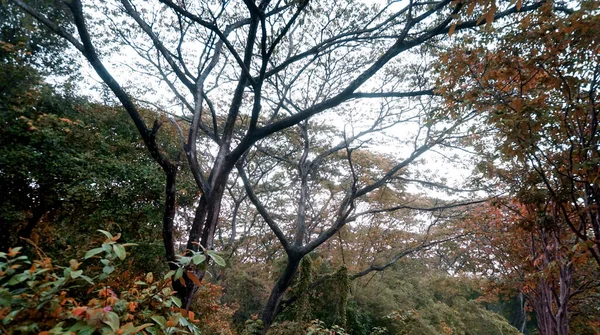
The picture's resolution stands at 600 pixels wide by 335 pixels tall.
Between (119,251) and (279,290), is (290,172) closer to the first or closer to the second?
(279,290)

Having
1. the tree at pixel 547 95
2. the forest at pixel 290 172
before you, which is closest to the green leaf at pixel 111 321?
the forest at pixel 290 172

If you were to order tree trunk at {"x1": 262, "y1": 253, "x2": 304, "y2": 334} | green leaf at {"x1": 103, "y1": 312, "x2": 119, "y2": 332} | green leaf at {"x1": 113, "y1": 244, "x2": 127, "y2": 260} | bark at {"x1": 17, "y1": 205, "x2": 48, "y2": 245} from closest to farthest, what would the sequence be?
green leaf at {"x1": 103, "y1": 312, "x2": 119, "y2": 332}
green leaf at {"x1": 113, "y1": 244, "x2": 127, "y2": 260}
tree trunk at {"x1": 262, "y1": 253, "x2": 304, "y2": 334}
bark at {"x1": 17, "y1": 205, "x2": 48, "y2": 245}

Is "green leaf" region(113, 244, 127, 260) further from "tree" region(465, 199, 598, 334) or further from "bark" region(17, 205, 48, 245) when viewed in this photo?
"bark" region(17, 205, 48, 245)

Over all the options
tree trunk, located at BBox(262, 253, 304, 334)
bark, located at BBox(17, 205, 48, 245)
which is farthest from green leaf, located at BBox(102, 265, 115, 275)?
bark, located at BBox(17, 205, 48, 245)

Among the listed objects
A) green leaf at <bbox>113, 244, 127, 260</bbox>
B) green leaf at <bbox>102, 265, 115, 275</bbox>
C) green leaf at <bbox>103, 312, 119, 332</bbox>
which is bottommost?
green leaf at <bbox>103, 312, 119, 332</bbox>

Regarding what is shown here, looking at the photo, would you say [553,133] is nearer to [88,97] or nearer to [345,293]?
[345,293]

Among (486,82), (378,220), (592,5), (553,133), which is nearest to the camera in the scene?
(592,5)

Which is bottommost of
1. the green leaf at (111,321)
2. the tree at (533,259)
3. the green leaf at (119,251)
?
the green leaf at (111,321)

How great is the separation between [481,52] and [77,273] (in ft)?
9.87

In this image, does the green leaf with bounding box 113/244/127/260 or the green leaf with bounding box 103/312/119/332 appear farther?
the green leaf with bounding box 113/244/127/260

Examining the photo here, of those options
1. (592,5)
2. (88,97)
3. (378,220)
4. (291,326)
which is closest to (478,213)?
(378,220)

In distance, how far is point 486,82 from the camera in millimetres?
2631

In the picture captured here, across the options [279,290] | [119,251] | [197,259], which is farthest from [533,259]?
[119,251]

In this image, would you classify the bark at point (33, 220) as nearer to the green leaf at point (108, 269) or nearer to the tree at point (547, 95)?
the green leaf at point (108, 269)
